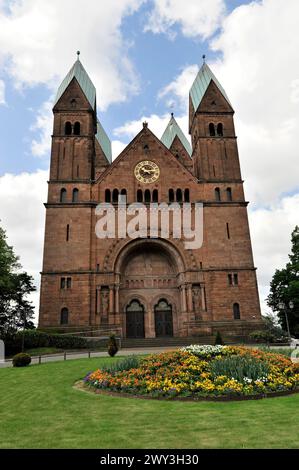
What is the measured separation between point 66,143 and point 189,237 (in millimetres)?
16853

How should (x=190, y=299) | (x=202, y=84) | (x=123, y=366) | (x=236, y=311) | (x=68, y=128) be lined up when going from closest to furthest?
(x=123, y=366) → (x=190, y=299) → (x=236, y=311) → (x=68, y=128) → (x=202, y=84)

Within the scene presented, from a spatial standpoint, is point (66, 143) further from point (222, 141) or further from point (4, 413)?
point (4, 413)

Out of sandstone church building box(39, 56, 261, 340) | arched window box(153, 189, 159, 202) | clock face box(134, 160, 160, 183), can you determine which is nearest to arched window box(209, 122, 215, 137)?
sandstone church building box(39, 56, 261, 340)

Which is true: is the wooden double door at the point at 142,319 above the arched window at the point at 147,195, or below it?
below

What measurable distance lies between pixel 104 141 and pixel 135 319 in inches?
1243

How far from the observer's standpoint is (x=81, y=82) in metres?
42.3

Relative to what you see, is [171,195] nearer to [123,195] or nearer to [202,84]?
[123,195]

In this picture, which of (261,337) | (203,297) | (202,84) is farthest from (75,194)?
(261,337)

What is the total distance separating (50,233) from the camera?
3506 cm

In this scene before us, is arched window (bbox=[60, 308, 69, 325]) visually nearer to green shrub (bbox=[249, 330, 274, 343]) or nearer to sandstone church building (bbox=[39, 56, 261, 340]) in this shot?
sandstone church building (bbox=[39, 56, 261, 340])

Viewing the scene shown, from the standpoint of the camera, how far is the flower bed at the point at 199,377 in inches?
403

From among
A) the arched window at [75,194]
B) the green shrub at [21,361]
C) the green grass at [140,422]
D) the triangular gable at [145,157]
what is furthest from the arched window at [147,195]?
the green grass at [140,422]

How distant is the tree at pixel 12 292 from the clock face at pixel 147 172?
15591mm

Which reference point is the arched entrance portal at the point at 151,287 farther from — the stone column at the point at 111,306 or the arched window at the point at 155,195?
the arched window at the point at 155,195
